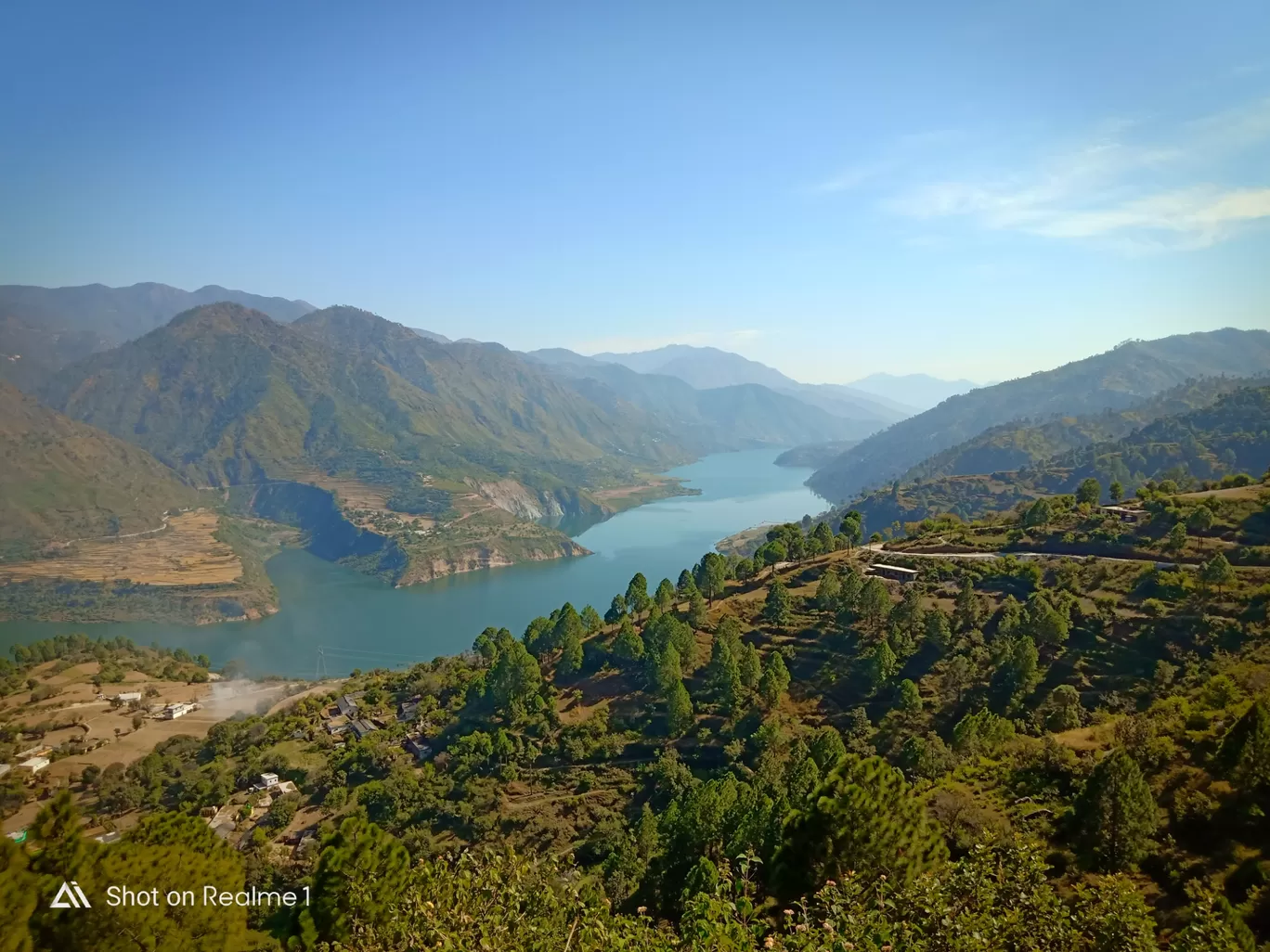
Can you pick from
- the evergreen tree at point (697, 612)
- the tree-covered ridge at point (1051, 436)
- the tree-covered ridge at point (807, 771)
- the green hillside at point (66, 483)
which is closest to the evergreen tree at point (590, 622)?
the tree-covered ridge at point (807, 771)

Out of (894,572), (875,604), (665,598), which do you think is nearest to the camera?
(875,604)

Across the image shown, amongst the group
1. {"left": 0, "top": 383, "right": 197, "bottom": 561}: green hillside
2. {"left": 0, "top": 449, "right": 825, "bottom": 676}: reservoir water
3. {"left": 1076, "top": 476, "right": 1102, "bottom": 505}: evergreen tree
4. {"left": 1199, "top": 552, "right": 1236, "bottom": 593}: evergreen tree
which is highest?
{"left": 0, "top": 383, "right": 197, "bottom": 561}: green hillside

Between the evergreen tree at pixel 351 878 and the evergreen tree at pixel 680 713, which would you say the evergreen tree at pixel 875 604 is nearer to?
the evergreen tree at pixel 680 713

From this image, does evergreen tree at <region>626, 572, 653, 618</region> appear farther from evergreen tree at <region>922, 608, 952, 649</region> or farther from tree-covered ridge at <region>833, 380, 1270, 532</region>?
tree-covered ridge at <region>833, 380, 1270, 532</region>

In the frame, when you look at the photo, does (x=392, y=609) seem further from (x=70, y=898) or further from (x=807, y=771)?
(x=70, y=898)

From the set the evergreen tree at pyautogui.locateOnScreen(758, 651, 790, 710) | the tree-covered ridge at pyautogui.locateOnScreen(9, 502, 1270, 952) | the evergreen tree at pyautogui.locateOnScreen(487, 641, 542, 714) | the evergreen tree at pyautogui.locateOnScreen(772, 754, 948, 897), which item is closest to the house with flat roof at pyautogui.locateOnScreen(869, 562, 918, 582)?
the tree-covered ridge at pyautogui.locateOnScreen(9, 502, 1270, 952)

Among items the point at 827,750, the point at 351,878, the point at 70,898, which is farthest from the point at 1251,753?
the point at 70,898
